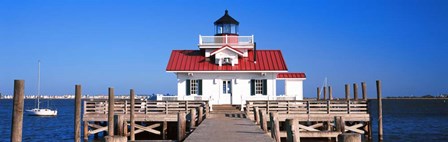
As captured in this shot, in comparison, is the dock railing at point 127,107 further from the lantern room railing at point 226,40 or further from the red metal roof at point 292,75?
the red metal roof at point 292,75

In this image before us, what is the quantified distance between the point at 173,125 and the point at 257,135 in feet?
47.6

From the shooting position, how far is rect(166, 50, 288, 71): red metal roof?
34469mm

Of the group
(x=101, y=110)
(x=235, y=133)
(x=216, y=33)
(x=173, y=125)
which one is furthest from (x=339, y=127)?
(x=216, y=33)

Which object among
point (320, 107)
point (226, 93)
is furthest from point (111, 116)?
point (226, 93)

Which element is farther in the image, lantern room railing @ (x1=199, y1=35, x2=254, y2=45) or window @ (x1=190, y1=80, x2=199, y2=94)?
lantern room railing @ (x1=199, y1=35, x2=254, y2=45)

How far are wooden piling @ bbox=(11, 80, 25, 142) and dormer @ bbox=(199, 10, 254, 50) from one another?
25.4m

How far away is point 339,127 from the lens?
1980 cm

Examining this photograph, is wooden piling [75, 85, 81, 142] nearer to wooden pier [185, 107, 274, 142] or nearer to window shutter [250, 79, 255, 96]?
wooden pier [185, 107, 274, 142]

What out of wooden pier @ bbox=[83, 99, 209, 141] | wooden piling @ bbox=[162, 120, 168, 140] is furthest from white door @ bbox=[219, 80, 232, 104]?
wooden piling @ bbox=[162, 120, 168, 140]

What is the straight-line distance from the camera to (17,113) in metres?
10.9

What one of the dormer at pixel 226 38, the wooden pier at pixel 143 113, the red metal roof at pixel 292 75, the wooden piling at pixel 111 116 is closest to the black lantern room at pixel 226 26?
the dormer at pixel 226 38

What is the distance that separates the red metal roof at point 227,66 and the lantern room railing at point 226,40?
3.52ft

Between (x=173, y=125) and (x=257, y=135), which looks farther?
(x=173, y=125)

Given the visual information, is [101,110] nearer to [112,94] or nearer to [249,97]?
[112,94]
